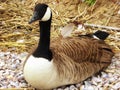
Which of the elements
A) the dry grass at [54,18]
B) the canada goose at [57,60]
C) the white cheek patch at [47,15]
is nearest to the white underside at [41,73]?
the canada goose at [57,60]

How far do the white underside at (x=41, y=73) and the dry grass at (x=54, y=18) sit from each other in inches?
43.0

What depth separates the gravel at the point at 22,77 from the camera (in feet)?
15.6

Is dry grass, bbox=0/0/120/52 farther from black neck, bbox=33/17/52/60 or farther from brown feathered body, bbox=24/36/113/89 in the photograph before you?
black neck, bbox=33/17/52/60

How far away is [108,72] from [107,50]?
301 mm

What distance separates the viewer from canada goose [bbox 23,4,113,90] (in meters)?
4.43

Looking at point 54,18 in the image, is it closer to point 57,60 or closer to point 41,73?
point 57,60

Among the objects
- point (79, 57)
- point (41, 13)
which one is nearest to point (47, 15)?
point (41, 13)

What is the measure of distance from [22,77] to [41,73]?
54 centimetres

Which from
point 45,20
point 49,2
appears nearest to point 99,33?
point 45,20

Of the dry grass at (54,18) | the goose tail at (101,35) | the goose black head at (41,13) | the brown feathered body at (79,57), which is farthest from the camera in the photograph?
the dry grass at (54,18)

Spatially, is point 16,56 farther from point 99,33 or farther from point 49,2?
point 49,2

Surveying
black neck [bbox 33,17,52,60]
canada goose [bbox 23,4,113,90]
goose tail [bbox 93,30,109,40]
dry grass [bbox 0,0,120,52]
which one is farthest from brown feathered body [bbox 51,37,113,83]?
dry grass [bbox 0,0,120,52]

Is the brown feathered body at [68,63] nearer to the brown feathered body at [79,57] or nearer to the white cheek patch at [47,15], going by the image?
the brown feathered body at [79,57]

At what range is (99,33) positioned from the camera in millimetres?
5504
